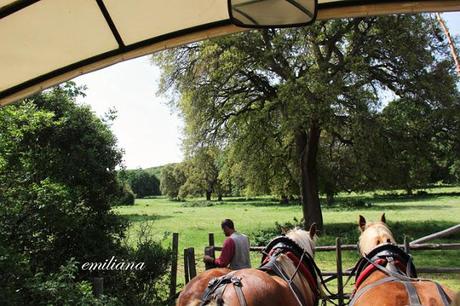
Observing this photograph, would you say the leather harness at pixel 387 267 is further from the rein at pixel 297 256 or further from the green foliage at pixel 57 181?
the green foliage at pixel 57 181

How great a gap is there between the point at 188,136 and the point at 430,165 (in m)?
10.6

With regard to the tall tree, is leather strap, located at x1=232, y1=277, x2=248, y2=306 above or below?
below

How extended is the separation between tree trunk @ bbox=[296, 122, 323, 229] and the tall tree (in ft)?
0.14

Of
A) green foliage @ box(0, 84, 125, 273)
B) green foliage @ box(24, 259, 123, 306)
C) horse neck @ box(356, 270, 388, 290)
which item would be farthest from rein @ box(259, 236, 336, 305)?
green foliage @ box(0, 84, 125, 273)

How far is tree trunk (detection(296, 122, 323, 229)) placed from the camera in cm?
1938

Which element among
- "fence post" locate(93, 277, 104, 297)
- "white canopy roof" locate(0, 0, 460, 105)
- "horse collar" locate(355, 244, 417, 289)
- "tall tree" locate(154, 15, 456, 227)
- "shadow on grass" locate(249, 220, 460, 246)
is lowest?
"shadow on grass" locate(249, 220, 460, 246)

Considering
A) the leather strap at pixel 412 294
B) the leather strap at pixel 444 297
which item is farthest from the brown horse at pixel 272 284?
the leather strap at pixel 444 297

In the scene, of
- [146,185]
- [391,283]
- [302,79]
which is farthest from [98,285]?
[146,185]

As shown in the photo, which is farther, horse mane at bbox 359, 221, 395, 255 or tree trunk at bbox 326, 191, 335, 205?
tree trunk at bbox 326, 191, 335, 205

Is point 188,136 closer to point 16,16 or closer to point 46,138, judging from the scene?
point 46,138

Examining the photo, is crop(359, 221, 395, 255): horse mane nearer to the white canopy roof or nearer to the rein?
the rein

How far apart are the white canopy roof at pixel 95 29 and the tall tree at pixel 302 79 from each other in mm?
13287

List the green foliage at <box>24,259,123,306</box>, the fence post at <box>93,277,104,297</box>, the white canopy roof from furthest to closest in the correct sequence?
1. the fence post at <box>93,277,104,297</box>
2. the green foliage at <box>24,259,123,306</box>
3. the white canopy roof

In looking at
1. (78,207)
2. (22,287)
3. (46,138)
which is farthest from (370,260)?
(46,138)
